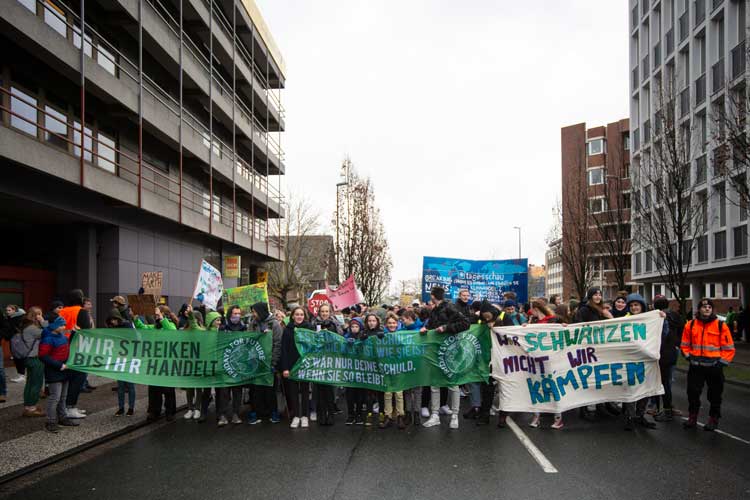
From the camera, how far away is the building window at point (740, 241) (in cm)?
2678

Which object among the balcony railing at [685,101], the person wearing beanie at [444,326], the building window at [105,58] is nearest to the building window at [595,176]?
the balcony railing at [685,101]

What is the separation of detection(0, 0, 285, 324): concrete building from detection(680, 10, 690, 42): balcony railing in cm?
2311

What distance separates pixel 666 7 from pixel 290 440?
35.2 meters

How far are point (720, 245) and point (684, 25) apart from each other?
11.6 m

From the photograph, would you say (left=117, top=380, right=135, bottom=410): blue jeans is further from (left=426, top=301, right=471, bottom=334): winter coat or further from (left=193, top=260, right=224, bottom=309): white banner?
(left=426, top=301, right=471, bottom=334): winter coat

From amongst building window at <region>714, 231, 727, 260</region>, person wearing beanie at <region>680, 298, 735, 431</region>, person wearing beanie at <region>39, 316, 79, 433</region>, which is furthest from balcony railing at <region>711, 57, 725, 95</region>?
person wearing beanie at <region>39, 316, 79, 433</region>

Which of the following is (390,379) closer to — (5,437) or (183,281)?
(5,437)

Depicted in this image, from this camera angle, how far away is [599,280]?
185 feet

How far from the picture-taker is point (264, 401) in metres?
10.1

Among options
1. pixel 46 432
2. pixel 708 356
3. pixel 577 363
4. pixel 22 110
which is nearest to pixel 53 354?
pixel 46 432

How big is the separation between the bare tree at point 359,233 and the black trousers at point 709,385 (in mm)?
26938

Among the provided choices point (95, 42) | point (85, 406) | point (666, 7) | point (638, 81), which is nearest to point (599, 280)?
point (638, 81)

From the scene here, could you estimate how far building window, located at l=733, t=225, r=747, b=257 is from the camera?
26.8 metres

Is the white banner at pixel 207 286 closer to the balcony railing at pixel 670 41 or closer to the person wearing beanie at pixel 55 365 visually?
the person wearing beanie at pixel 55 365
